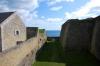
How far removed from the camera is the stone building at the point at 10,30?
18.0 m

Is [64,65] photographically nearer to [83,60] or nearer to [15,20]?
[83,60]

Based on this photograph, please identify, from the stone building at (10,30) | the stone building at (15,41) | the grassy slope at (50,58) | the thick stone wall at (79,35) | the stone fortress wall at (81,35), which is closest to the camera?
the stone building at (15,41)

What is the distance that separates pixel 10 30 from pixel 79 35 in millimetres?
8437

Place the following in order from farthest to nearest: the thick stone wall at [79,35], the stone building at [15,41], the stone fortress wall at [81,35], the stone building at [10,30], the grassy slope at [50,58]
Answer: the thick stone wall at [79,35] < the stone fortress wall at [81,35] < the stone building at [10,30] < the grassy slope at [50,58] < the stone building at [15,41]

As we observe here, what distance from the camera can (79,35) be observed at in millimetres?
21672

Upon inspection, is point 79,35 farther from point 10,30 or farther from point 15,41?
point 10,30

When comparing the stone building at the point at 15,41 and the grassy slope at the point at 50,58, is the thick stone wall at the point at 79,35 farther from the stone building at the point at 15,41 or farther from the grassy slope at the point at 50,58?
the stone building at the point at 15,41

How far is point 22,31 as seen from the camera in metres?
24.1

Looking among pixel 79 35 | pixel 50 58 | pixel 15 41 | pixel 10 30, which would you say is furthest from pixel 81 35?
pixel 10 30

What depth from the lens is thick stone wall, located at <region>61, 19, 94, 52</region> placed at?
68.8ft

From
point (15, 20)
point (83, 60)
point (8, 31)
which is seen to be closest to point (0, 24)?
point (8, 31)

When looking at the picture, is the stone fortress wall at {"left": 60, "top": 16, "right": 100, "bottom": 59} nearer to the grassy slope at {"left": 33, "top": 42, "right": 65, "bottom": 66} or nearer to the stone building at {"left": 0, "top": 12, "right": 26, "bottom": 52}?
the grassy slope at {"left": 33, "top": 42, "right": 65, "bottom": 66}

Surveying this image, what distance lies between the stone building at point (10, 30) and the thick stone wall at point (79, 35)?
6456 millimetres

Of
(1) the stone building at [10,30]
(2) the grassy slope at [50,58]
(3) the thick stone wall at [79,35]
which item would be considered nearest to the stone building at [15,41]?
(1) the stone building at [10,30]
